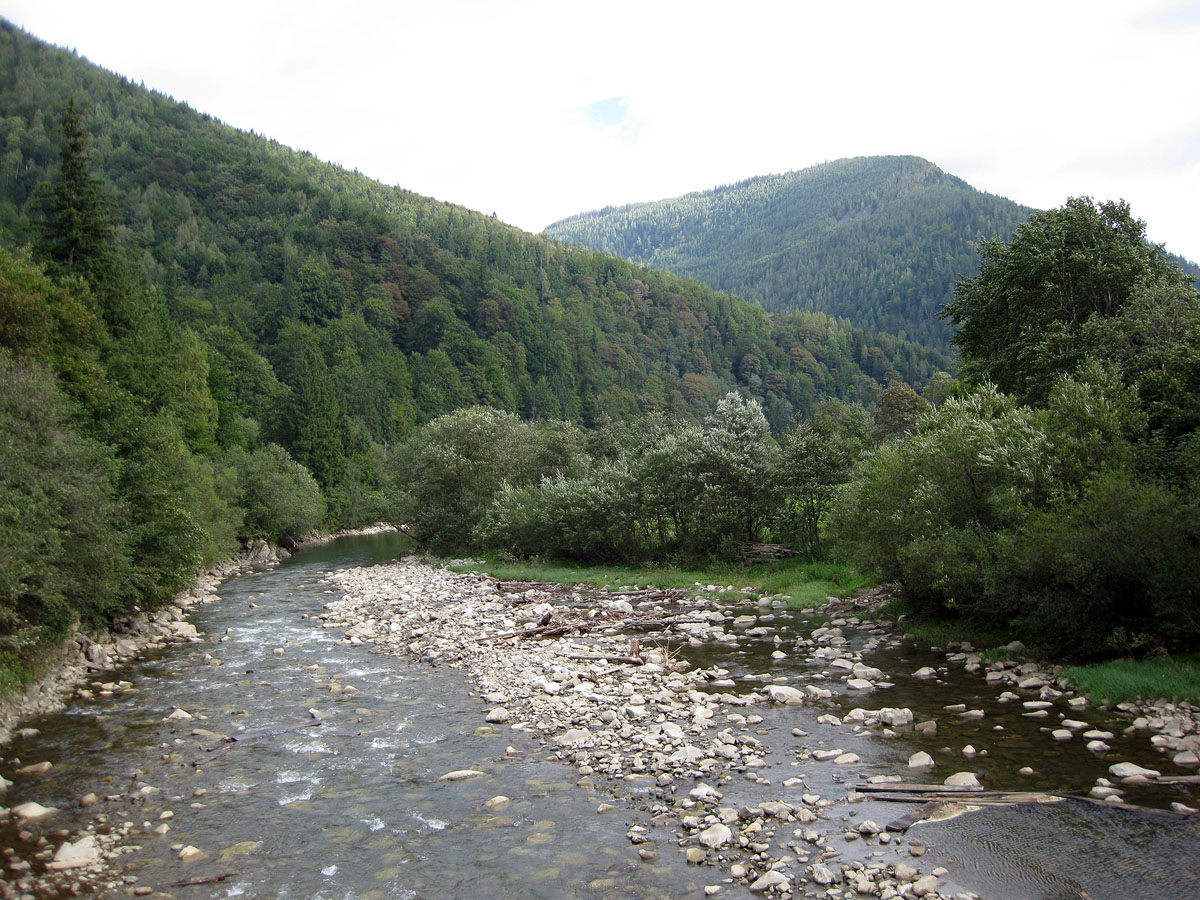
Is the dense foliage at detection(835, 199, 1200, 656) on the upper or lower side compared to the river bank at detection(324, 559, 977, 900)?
upper

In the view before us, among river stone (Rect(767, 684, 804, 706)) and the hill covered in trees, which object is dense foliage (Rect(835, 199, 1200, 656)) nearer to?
river stone (Rect(767, 684, 804, 706))

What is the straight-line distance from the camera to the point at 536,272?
179 meters

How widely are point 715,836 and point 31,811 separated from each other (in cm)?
1072

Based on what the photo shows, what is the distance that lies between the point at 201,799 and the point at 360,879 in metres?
4.38

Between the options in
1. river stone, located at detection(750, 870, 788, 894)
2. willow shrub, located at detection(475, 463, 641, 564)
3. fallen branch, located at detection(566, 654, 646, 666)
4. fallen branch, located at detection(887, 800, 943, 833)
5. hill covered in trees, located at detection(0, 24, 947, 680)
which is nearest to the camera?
river stone, located at detection(750, 870, 788, 894)

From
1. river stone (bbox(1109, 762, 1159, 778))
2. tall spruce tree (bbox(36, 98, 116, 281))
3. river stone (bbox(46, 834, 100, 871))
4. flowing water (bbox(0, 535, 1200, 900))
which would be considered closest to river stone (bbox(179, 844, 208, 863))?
flowing water (bbox(0, 535, 1200, 900))

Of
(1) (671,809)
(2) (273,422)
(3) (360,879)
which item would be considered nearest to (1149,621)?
(1) (671,809)

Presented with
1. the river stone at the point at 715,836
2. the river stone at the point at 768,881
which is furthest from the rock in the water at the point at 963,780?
the river stone at the point at 768,881

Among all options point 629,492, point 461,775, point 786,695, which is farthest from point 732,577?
point 461,775

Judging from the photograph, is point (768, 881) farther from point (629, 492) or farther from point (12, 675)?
point (629, 492)

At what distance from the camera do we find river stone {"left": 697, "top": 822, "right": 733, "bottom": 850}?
9953 millimetres

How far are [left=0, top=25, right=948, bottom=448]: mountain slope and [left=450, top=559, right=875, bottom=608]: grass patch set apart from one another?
5807 centimetres

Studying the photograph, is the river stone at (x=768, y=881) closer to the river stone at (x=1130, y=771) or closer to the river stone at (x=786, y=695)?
the river stone at (x=1130, y=771)

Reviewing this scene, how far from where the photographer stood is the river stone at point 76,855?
984 centimetres
